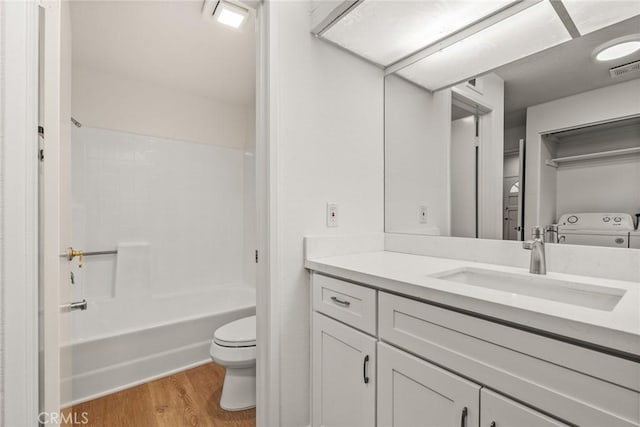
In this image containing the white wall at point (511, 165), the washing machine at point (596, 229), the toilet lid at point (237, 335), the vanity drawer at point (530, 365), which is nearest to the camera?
the vanity drawer at point (530, 365)

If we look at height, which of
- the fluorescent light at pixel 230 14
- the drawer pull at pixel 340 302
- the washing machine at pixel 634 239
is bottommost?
the drawer pull at pixel 340 302

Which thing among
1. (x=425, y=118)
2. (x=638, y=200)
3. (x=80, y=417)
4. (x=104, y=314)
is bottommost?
(x=80, y=417)

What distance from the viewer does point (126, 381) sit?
1899 millimetres

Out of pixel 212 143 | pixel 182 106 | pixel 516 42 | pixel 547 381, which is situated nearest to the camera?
Answer: pixel 547 381

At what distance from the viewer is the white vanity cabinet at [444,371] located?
0.60 m

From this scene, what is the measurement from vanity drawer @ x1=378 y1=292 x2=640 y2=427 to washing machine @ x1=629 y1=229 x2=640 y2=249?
0.63 m

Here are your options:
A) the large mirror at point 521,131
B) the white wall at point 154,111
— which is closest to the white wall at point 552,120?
the large mirror at point 521,131

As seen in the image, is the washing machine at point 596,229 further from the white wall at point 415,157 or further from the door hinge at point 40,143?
the door hinge at point 40,143

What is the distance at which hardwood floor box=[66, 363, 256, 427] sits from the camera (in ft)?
5.17

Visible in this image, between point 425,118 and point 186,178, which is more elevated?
point 425,118

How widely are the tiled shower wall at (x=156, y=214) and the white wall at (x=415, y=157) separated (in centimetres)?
171

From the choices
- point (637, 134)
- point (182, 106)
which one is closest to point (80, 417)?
point (182, 106)

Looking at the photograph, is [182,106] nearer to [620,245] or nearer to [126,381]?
[126,381]

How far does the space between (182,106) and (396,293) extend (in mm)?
2608
